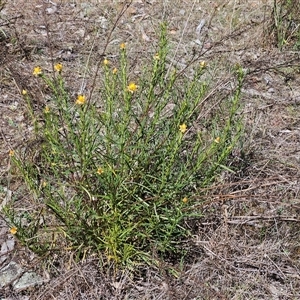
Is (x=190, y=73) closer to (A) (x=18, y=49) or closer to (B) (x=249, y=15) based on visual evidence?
(B) (x=249, y=15)

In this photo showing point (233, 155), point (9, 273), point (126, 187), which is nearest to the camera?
point (126, 187)

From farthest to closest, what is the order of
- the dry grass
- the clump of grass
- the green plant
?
the green plant < the dry grass < the clump of grass

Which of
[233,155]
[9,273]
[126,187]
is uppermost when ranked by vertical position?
[126,187]

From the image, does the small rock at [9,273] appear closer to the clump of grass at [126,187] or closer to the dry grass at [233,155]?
the dry grass at [233,155]

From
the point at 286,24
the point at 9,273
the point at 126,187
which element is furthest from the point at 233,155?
the point at 286,24

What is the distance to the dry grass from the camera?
2.39m

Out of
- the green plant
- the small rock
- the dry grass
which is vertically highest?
the green plant

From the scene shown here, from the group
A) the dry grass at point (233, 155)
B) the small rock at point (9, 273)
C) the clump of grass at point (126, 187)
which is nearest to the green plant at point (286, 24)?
the dry grass at point (233, 155)

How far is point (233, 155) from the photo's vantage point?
3000mm

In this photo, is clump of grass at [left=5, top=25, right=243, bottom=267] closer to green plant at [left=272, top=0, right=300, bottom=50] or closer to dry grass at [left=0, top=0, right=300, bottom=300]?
dry grass at [left=0, top=0, right=300, bottom=300]

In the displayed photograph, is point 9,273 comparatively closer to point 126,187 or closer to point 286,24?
point 126,187

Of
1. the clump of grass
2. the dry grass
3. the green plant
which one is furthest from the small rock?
the green plant

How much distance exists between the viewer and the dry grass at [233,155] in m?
2.39

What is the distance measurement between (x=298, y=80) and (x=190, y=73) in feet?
2.78
